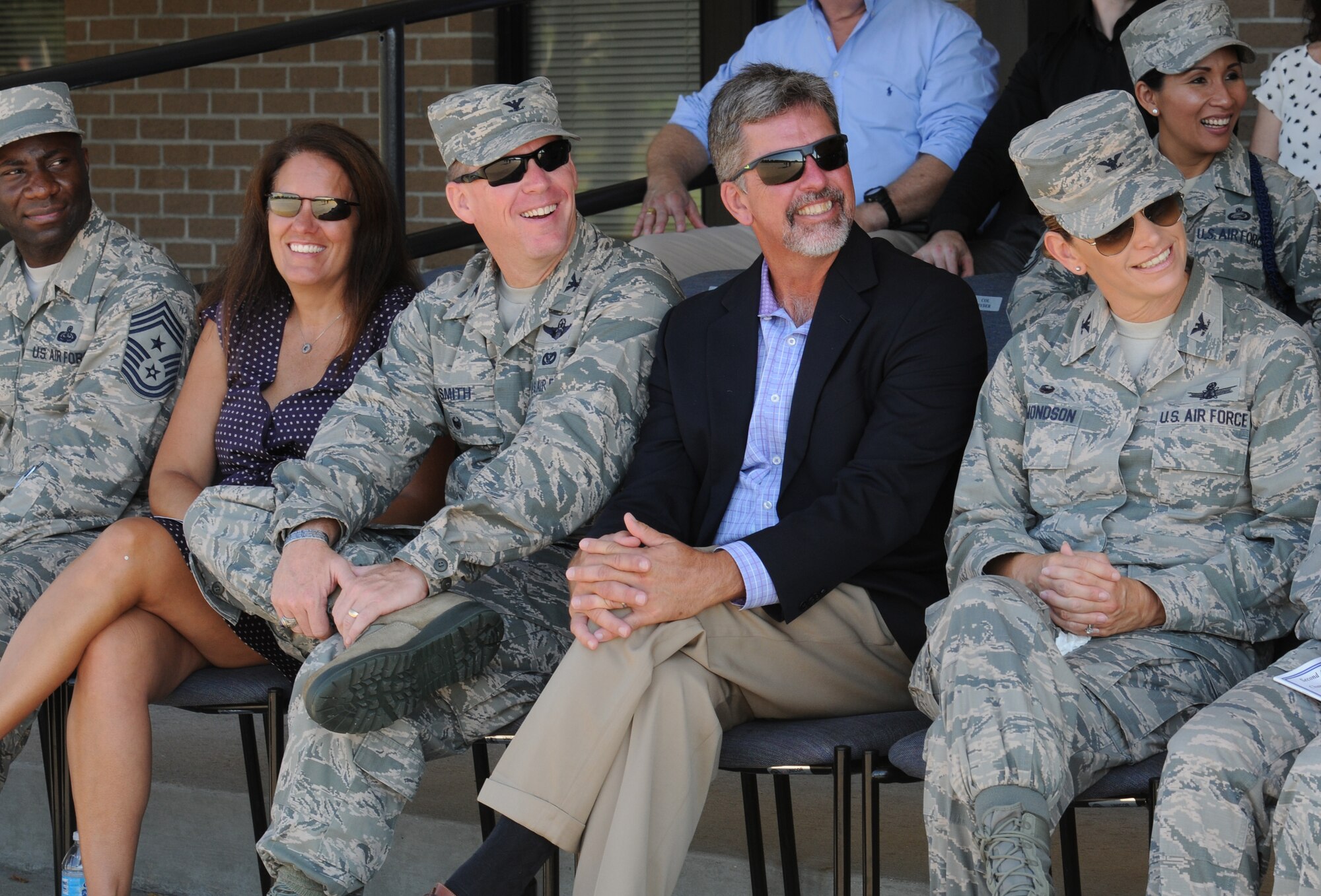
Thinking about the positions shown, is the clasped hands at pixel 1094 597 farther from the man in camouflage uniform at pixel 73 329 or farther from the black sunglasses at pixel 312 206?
the man in camouflage uniform at pixel 73 329

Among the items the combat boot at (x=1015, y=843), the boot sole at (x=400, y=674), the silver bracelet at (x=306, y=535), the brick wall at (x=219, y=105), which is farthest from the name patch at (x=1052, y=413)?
the brick wall at (x=219, y=105)

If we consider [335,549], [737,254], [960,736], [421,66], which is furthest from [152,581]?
[421,66]

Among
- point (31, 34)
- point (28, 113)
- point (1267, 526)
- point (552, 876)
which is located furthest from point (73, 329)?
point (31, 34)

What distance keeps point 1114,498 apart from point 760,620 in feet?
2.04

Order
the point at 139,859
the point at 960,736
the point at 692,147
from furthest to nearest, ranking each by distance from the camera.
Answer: the point at 692,147 → the point at 139,859 → the point at 960,736

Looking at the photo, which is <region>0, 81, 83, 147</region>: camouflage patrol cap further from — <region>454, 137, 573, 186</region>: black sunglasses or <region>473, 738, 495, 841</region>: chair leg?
<region>473, 738, 495, 841</region>: chair leg

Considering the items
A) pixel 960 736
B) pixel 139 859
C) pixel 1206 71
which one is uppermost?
pixel 1206 71

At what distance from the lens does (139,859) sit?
3830 millimetres

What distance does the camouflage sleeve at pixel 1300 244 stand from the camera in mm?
3119

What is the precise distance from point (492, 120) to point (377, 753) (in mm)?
1296

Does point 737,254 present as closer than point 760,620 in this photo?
No

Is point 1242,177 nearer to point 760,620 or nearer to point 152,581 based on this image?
point 760,620

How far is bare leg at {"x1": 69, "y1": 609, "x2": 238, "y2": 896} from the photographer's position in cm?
296

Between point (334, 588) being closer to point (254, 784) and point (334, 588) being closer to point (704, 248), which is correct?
point (254, 784)
